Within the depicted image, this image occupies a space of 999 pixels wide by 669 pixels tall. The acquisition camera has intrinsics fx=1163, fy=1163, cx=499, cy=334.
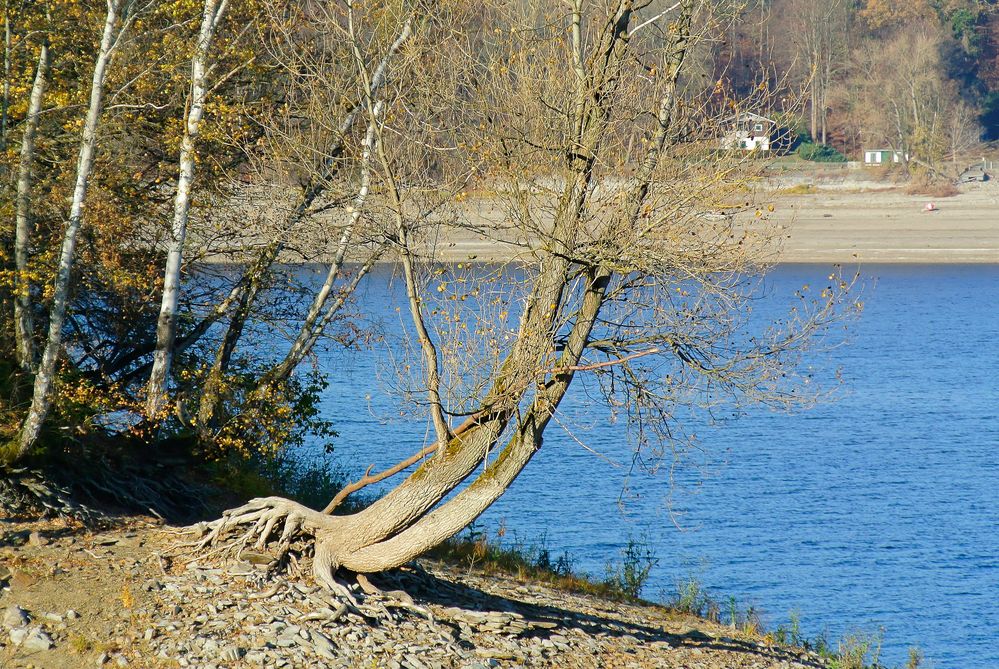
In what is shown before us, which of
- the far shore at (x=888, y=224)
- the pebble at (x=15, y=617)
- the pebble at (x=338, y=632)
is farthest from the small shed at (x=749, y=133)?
the far shore at (x=888, y=224)

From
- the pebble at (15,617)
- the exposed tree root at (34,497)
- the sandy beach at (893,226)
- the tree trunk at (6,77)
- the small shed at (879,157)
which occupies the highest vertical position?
the small shed at (879,157)

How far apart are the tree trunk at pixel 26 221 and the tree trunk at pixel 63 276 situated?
504 mm

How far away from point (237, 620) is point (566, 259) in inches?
159

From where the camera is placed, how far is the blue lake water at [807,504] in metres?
17.8

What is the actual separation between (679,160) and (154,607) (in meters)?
5.75

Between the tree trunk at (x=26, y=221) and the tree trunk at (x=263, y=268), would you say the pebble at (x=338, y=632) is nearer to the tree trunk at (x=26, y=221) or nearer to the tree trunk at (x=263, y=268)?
the tree trunk at (x=26, y=221)

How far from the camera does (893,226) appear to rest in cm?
6694

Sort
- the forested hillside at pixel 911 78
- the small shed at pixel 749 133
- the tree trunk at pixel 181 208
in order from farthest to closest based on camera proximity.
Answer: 1. the forested hillside at pixel 911 78
2. the tree trunk at pixel 181 208
3. the small shed at pixel 749 133

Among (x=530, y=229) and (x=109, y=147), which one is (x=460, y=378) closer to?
(x=530, y=229)

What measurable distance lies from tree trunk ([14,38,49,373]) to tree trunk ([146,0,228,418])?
1553 mm

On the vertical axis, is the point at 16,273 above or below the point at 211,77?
below

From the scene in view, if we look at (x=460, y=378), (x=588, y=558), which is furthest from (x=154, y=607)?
(x=588, y=558)

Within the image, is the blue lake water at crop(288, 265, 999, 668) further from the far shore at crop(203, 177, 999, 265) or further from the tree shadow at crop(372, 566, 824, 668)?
the far shore at crop(203, 177, 999, 265)

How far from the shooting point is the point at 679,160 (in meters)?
10.0
